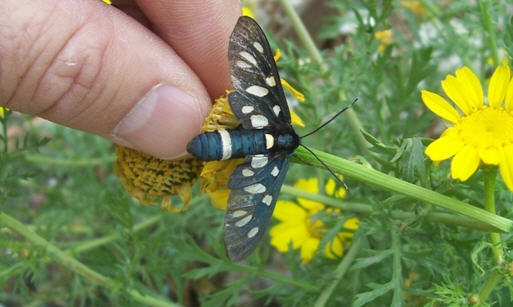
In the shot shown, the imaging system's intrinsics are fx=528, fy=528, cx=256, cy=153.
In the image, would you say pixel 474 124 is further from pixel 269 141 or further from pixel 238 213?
pixel 238 213

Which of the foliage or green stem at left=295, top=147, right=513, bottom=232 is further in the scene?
the foliage

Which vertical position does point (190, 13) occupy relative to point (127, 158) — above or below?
above

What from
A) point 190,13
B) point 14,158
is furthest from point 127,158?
point 14,158

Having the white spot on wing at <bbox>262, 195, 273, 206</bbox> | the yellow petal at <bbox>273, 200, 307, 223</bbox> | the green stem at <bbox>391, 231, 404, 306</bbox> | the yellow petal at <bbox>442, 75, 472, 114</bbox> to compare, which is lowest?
the yellow petal at <bbox>273, 200, 307, 223</bbox>

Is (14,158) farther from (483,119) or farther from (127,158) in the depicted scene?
(483,119)

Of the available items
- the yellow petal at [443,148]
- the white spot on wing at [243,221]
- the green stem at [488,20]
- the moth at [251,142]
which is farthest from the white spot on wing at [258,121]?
the green stem at [488,20]

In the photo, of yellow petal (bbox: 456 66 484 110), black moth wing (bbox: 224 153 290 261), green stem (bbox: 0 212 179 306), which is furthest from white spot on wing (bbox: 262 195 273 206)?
green stem (bbox: 0 212 179 306)

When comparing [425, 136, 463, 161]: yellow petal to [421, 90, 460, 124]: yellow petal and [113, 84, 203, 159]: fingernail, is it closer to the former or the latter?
[421, 90, 460, 124]: yellow petal
